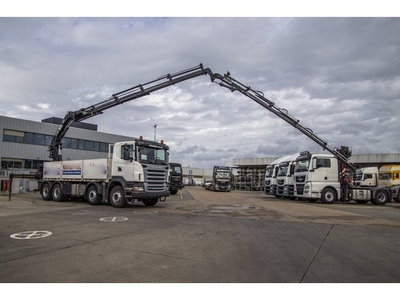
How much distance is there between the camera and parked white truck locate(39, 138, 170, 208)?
47.3 feet

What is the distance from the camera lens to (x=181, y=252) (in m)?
6.23

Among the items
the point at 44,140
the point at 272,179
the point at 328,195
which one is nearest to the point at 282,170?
the point at 272,179

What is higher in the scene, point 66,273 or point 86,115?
point 86,115

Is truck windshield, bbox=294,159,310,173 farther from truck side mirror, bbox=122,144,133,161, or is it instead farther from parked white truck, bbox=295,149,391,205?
truck side mirror, bbox=122,144,133,161

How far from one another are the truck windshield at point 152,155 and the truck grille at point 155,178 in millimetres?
323

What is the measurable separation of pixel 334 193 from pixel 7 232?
19012mm

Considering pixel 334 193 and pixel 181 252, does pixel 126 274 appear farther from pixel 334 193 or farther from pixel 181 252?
pixel 334 193

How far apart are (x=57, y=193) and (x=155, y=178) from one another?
7.99 metres

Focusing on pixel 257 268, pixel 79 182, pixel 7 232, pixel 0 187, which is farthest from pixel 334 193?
pixel 0 187

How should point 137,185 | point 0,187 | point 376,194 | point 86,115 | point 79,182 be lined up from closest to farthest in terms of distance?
point 137,185 < point 79,182 < point 86,115 < point 376,194 < point 0,187

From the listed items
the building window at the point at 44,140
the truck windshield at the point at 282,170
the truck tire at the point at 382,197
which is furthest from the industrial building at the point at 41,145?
the truck tire at the point at 382,197

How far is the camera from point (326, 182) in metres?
20.8

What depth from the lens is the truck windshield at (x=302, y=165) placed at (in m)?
21.1

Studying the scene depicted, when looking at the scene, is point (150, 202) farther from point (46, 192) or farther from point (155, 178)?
point (46, 192)
